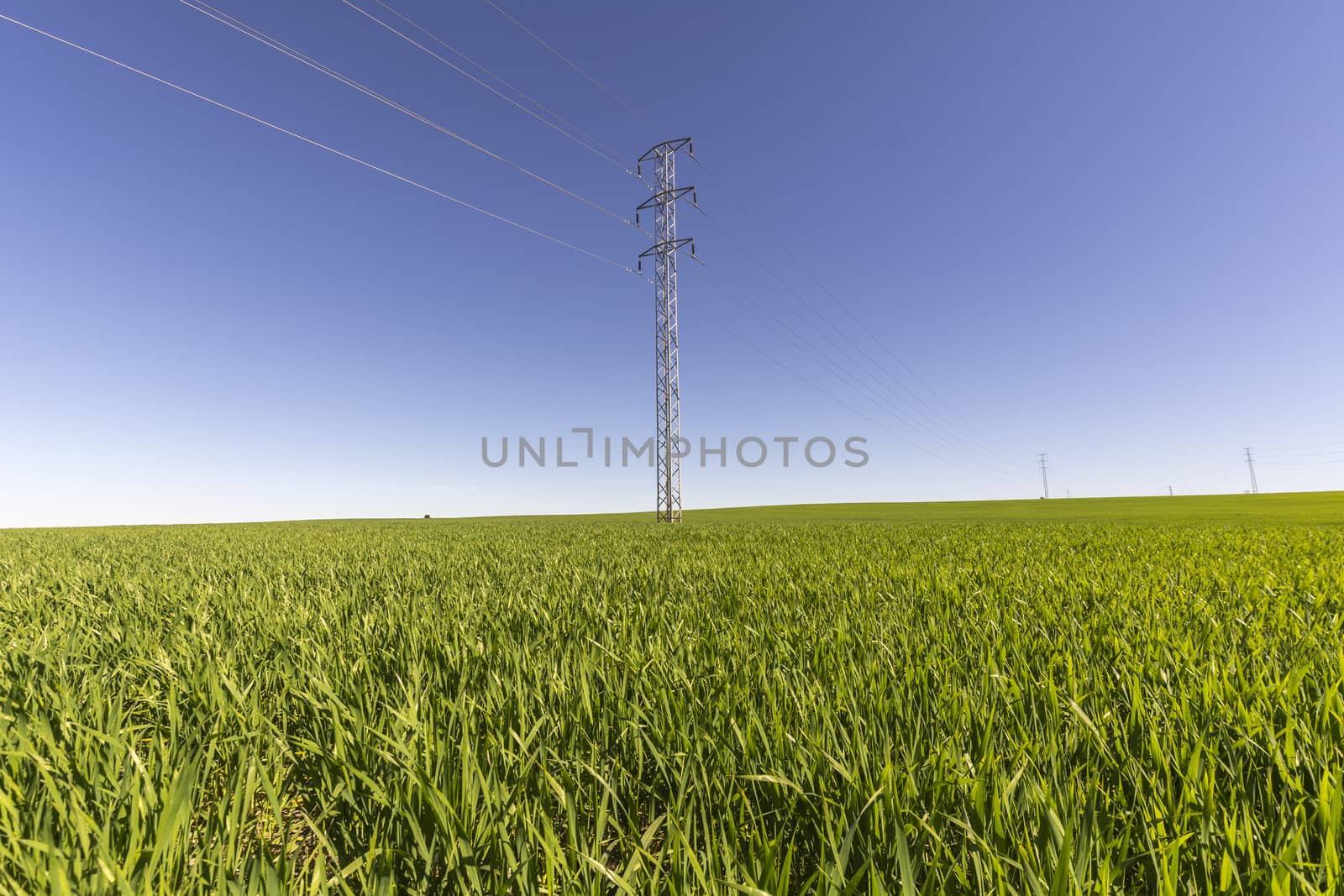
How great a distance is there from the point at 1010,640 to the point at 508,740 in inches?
87.8

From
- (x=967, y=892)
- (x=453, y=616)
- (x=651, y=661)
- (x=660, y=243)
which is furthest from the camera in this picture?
(x=660, y=243)

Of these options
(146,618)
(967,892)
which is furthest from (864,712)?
(146,618)

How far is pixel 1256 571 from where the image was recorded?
13.5 ft

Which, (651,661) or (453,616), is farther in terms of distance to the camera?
(453,616)

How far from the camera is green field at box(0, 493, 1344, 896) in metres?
0.94

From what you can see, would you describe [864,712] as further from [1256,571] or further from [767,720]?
[1256,571]

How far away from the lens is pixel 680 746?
1390 millimetres

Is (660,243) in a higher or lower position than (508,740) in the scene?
higher

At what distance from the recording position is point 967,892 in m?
0.91

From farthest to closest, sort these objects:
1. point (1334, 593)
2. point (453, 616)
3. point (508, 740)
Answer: point (1334, 593) < point (453, 616) < point (508, 740)

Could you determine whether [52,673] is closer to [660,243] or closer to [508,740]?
[508,740]

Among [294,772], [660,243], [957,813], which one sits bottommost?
[294,772]

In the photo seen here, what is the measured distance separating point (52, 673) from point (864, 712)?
3025 millimetres

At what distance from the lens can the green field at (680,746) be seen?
37.0 inches
